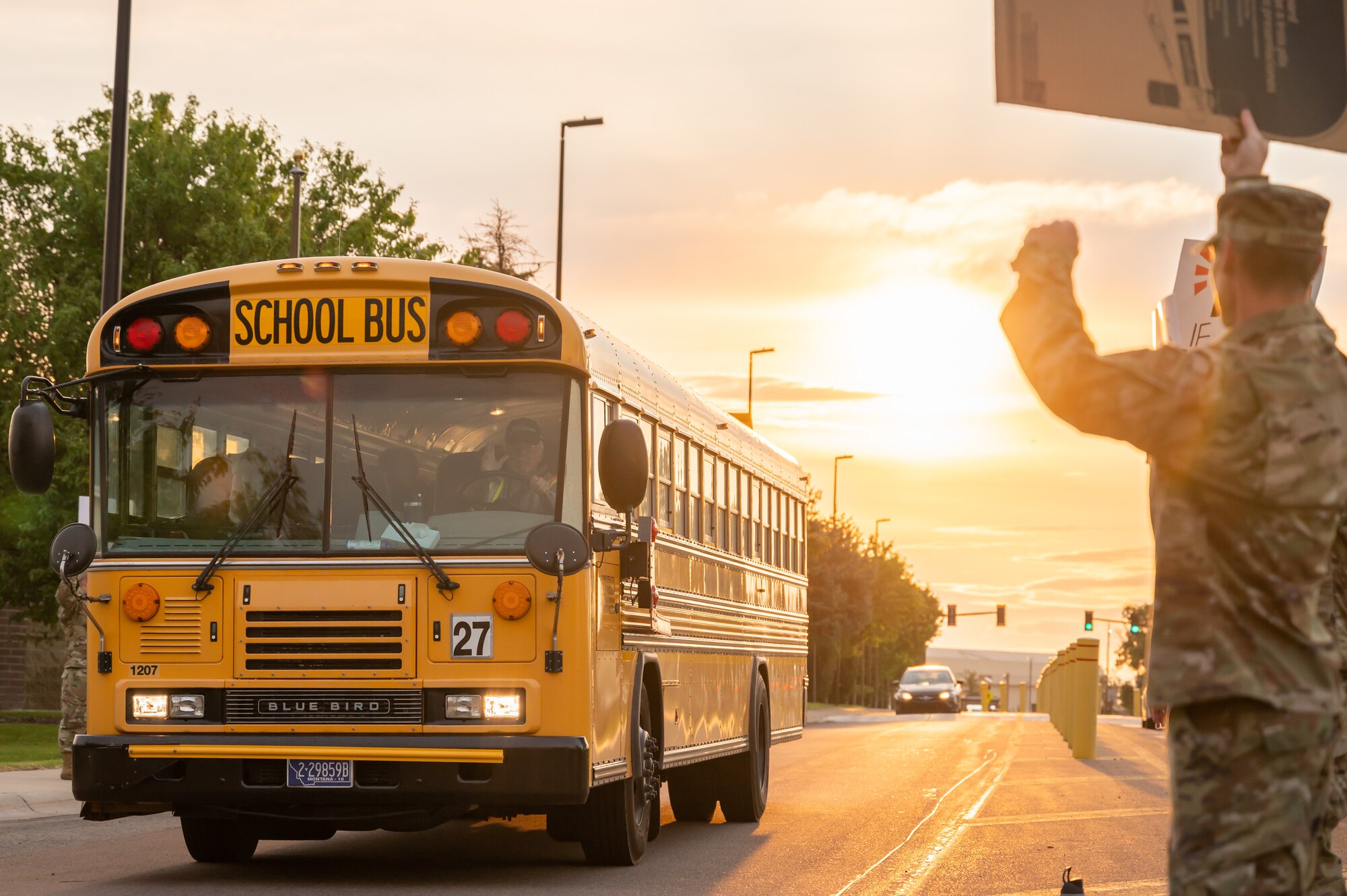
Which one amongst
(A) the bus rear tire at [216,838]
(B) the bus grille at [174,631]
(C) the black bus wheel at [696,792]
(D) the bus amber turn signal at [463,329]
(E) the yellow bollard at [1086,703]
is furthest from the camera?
(E) the yellow bollard at [1086,703]

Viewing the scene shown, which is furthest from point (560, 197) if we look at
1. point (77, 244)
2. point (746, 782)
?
point (746, 782)

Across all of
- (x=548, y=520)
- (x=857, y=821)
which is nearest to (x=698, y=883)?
(x=548, y=520)

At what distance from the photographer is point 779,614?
58.6ft

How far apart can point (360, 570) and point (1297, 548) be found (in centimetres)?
699

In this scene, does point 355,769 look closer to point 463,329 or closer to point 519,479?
point 519,479

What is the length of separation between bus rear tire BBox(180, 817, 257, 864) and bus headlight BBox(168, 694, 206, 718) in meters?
1.59

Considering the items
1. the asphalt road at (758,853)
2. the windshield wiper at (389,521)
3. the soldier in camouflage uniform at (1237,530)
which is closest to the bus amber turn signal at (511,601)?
the windshield wiper at (389,521)

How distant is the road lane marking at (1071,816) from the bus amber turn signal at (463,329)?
6.63 meters

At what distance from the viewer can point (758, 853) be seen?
12.8 metres

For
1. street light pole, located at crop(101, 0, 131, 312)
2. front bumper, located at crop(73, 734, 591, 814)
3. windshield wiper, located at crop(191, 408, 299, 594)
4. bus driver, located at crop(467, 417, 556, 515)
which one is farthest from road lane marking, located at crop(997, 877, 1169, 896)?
street light pole, located at crop(101, 0, 131, 312)

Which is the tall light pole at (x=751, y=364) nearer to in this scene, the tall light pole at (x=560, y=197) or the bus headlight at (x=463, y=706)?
the tall light pole at (x=560, y=197)

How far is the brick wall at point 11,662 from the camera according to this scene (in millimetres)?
41219

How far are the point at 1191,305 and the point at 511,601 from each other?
3.68m

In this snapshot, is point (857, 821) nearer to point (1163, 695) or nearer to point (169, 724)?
point (169, 724)
